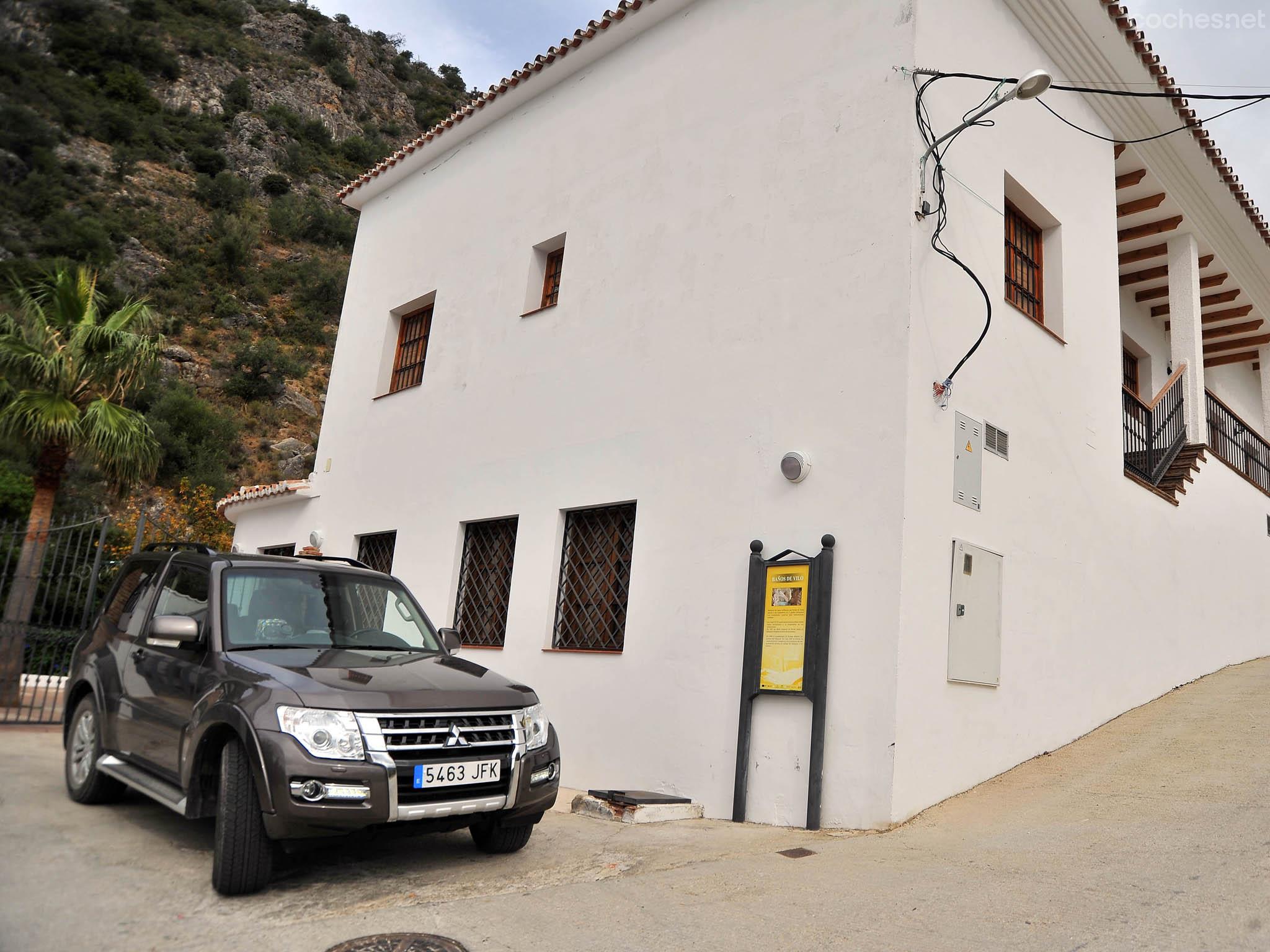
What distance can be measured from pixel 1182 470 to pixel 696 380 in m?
7.11

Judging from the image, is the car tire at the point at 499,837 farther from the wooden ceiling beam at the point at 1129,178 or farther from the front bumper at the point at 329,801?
→ the wooden ceiling beam at the point at 1129,178

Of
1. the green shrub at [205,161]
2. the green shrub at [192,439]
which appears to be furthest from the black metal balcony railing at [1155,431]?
the green shrub at [205,161]

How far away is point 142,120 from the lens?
44406 mm

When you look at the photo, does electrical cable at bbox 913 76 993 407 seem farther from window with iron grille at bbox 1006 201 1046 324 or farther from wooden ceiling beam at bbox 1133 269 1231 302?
wooden ceiling beam at bbox 1133 269 1231 302

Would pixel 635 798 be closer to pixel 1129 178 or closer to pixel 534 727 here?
pixel 534 727

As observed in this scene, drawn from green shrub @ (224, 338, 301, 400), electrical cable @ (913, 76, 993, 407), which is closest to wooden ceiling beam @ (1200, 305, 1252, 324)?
electrical cable @ (913, 76, 993, 407)

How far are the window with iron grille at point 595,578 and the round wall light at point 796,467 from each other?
6.41 feet

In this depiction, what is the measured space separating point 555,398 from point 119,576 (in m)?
4.79

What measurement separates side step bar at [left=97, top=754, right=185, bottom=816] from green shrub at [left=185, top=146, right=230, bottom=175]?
152 feet

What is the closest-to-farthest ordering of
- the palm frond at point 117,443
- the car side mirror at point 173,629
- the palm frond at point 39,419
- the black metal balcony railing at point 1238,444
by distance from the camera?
the car side mirror at point 173,629 < the palm frond at point 39,419 < the palm frond at point 117,443 < the black metal balcony railing at point 1238,444

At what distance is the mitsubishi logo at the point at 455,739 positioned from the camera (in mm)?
4473

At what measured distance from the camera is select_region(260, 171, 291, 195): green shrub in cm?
4738

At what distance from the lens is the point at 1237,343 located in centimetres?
1692

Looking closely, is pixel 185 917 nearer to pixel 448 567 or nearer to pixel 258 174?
pixel 448 567
